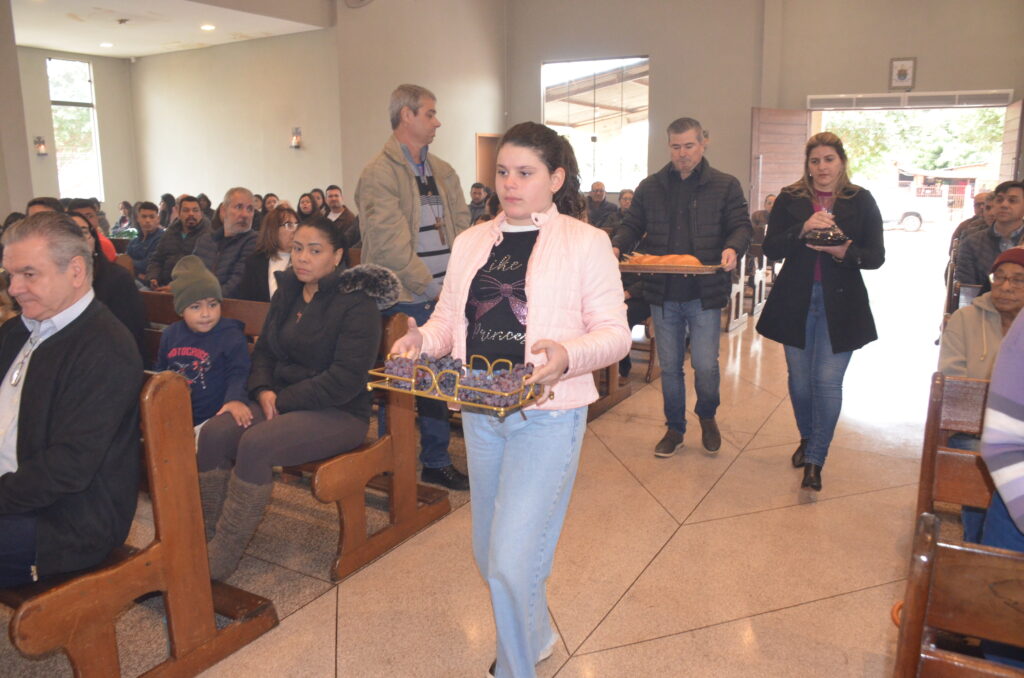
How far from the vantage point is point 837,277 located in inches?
139

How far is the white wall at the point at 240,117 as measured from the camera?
1190 cm

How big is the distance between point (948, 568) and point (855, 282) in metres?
2.74

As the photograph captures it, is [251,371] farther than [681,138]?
No

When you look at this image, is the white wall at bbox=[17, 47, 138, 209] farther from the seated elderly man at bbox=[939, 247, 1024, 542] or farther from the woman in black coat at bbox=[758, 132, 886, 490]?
the seated elderly man at bbox=[939, 247, 1024, 542]

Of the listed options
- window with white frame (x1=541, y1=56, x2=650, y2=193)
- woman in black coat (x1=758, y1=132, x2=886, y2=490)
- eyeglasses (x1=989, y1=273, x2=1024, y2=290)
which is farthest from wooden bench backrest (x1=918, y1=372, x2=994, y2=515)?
window with white frame (x1=541, y1=56, x2=650, y2=193)

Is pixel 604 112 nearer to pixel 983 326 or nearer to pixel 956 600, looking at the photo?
pixel 983 326

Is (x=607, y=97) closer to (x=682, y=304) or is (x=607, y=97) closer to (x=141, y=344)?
(x=682, y=304)

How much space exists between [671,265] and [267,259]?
2.47m

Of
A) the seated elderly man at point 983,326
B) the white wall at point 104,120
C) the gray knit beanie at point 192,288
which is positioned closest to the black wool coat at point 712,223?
the seated elderly man at point 983,326

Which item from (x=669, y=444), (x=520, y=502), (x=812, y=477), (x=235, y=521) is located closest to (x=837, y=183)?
(x=812, y=477)

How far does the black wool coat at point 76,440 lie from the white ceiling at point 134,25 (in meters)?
9.55

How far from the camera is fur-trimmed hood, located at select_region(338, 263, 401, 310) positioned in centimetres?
293

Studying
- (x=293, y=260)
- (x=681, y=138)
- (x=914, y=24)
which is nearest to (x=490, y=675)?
(x=293, y=260)

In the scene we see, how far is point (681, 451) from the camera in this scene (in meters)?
4.31
